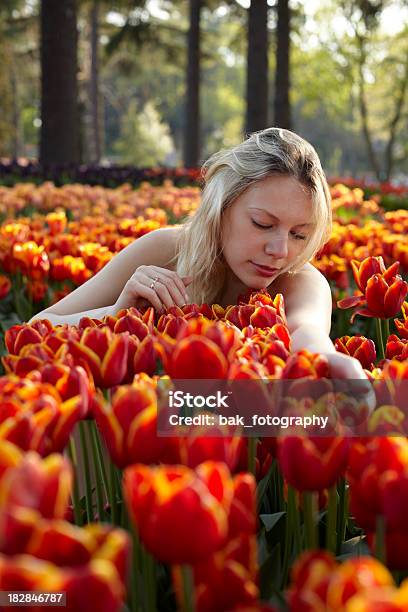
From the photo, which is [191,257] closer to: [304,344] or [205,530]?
[304,344]

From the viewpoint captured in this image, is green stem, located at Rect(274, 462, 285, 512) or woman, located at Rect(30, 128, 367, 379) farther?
woman, located at Rect(30, 128, 367, 379)

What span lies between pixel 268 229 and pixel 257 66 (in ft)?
44.2

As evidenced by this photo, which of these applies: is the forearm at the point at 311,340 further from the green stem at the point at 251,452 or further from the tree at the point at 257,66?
the tree at the point at 257,66

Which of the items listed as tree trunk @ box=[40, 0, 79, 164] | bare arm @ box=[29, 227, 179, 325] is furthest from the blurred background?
bare arm @ box=[29, 227, 179, 325]

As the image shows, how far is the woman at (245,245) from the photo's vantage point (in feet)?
8.08

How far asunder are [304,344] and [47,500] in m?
1.10

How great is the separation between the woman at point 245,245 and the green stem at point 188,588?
1478 millimetres

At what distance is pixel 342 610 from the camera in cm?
67

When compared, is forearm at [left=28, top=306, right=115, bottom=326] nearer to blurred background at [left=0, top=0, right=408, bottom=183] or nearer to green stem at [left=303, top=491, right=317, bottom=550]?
green stem at [left=303, top=491, right=317, bottom=550]

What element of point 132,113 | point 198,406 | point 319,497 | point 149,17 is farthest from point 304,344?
point 132,113

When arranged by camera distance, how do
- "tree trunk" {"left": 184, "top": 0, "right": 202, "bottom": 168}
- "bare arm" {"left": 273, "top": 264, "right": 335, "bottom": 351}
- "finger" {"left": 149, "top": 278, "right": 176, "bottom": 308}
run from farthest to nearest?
1. "tree trunk" {"left": 184, "top": 0, "right": 202, "bottom": 168}
2. "finger" {"left": 149, "top": 278, "right": 176, "bottom": 308}
3. "bare arm" {"left": 273, "top": 264, "right": 335, "bottom": 351}

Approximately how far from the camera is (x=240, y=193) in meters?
2.78

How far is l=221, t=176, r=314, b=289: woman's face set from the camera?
2.57m

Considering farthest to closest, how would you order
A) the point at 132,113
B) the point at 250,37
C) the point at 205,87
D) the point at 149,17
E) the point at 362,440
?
the point at 205,87 < the point at 132,113 < the point at 149,17 < the point at 250,37 < the point at 362,440
